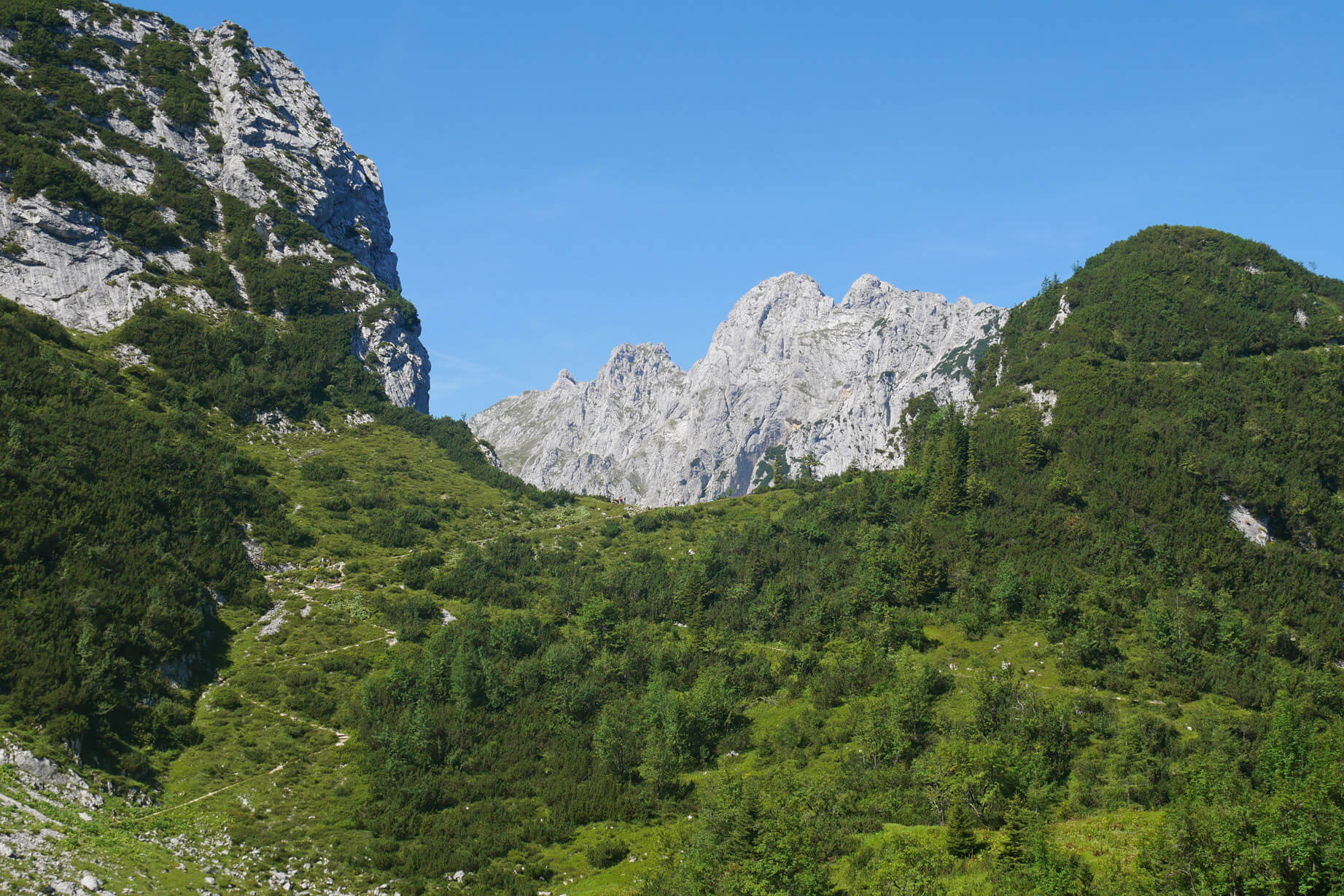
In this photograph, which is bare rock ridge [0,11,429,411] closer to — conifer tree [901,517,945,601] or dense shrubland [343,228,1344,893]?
dense shrubland [343,228,1344,893]

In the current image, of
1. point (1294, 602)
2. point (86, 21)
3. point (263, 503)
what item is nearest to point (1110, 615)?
point (1294, 602)

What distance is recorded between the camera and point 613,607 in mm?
112125

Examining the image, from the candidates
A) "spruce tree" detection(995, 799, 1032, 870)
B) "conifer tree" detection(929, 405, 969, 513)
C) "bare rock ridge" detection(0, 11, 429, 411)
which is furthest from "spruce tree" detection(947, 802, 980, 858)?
"bare rock ridge" detection(0, 11, 429, 411)

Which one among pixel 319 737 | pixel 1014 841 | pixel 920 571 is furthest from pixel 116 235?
pixel 1014 841

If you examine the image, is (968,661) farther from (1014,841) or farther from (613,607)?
(613,607)

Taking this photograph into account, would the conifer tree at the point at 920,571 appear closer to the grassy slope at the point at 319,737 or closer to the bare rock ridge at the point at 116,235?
the grassy slope at the point at 319,737

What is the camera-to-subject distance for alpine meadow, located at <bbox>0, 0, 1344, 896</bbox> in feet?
176

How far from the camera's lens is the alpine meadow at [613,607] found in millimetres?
53656

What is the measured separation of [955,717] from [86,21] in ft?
772

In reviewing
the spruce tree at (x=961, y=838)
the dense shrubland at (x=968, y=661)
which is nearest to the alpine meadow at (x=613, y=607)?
the spruce tree at (x=961, y=838)

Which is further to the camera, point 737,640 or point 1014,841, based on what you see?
point 737,640

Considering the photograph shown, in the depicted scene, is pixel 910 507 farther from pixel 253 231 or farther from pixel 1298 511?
pixel 253 231

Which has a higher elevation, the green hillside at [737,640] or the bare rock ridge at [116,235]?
the bare rock ridge at [116,235]

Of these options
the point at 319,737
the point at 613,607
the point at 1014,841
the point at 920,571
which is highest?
the point at 920,571
